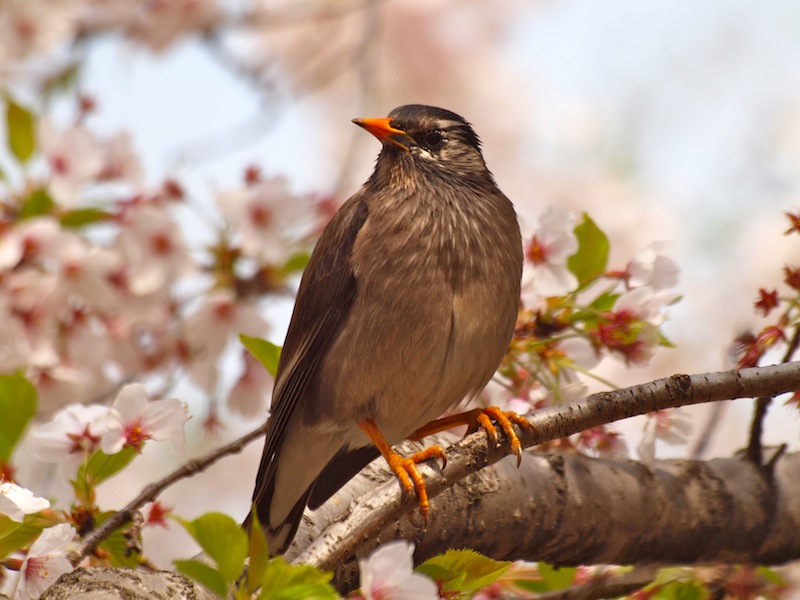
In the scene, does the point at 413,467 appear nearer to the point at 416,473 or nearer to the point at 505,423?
the point at 416,473

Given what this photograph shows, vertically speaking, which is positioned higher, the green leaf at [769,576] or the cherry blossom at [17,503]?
the cherry blossom at [17,503]

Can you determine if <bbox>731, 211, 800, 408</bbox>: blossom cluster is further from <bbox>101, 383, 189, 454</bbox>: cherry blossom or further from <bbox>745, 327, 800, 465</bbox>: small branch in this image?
<bbox>101, 383, 189, 454</bbox>: cherry blossom

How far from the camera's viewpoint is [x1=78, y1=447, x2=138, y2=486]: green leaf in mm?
2174

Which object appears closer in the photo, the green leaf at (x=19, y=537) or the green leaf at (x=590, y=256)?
the green leaf at (x=19, y=537)

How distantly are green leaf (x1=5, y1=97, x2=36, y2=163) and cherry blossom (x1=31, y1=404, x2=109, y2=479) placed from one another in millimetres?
1397

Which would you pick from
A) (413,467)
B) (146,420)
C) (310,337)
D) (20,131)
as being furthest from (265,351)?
(20,131)

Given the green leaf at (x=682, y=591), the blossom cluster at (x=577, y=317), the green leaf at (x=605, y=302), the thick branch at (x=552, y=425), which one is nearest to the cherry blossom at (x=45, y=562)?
the thick branch at (x=552, y=425)

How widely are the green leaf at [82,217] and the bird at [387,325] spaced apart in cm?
95

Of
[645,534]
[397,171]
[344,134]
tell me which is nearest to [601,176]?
[344,134]

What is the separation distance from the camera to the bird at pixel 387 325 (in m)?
2.61

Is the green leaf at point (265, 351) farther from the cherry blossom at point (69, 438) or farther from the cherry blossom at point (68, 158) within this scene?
the cherry blossom at point (68, 158)

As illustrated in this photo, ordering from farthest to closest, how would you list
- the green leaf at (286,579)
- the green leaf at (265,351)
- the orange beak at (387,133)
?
the orange beak at (387,133) < the green leaf at (265,351) < the green leaf at (286,579)

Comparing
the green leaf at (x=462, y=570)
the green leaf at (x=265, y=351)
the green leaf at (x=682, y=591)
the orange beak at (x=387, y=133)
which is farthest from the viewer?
the orange beak at (x=387, y=133)

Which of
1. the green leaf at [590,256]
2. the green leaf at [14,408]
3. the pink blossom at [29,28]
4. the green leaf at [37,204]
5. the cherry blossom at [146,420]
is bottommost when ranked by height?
the cherry blossom at [146,420]
